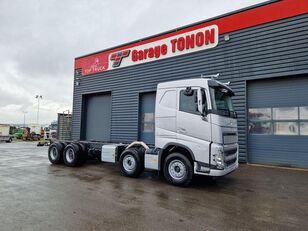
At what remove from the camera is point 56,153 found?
9.79m

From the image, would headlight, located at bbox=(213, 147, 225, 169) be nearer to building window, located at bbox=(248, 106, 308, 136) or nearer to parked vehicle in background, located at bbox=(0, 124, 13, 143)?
building window, located at bbox=(248, 106, 308, 136)

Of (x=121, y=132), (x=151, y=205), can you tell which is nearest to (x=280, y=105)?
(x=151, y=205)

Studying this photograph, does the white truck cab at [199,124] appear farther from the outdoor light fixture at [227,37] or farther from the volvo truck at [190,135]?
the outdoor light fixture at [227,37]

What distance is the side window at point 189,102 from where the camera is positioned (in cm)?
595

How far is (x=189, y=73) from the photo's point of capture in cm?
1152

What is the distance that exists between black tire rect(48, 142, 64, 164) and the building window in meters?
8.33

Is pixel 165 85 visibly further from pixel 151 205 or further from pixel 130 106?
pixel 130 106

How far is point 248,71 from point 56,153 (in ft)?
30.2

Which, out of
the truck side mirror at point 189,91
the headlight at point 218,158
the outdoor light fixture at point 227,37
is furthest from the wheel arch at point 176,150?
the outdoor light fixture at point 227,37

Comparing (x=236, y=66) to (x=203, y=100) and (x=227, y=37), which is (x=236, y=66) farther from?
(x=203, y=100)

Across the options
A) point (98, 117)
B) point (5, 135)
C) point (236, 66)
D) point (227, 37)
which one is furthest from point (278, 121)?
point (5, 135)

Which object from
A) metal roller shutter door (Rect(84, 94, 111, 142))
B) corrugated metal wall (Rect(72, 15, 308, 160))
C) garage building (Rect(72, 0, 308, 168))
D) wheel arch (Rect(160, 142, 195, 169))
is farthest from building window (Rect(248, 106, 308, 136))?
metal roller shutter door (Rect(84, 94, 111, 142))

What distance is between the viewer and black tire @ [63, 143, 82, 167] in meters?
9.07

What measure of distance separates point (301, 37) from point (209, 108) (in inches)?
240
